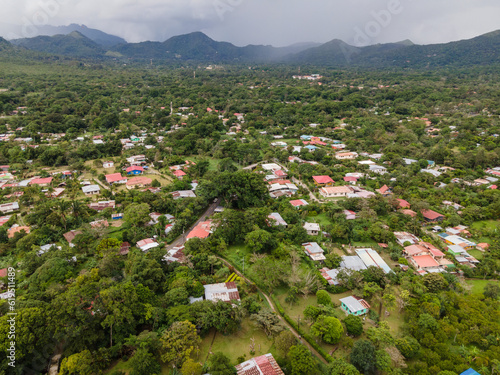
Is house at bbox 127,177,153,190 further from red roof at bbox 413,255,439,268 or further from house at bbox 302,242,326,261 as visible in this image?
red roof at bbox 413,255,439,268

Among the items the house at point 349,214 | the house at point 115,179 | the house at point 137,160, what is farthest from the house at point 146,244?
the house at point 137,160

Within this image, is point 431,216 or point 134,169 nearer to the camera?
point 431,216

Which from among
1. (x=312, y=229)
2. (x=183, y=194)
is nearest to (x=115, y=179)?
(x=183, y=194)

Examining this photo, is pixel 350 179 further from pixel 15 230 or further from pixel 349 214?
pixel 15 230

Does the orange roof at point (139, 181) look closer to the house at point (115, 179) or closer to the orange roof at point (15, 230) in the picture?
the house at point (115, 179)

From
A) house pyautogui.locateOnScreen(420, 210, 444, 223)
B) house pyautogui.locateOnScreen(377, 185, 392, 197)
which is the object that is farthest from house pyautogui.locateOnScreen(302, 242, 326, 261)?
house pyautogui.locateOnScreen(377, 185, 392, 197)

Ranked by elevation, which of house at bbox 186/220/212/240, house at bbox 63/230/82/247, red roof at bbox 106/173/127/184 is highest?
red roof at bbox 106/173/127/184
